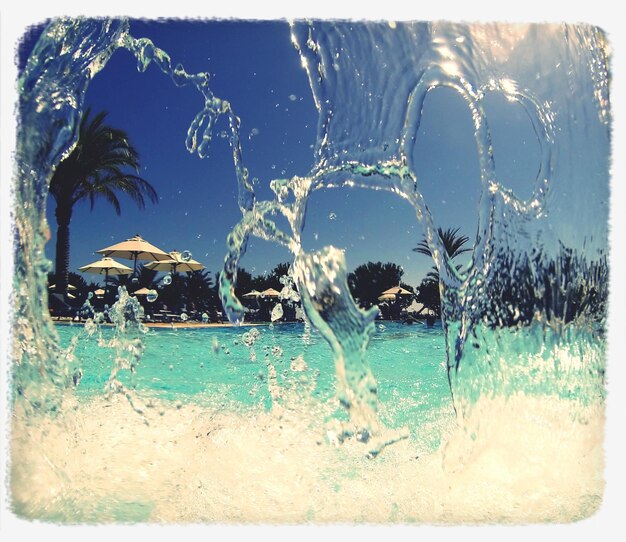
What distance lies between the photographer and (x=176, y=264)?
4.14m

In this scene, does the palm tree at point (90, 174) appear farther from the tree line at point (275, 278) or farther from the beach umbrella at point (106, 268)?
the beach umbrella at point (106, 268)

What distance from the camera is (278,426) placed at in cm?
379

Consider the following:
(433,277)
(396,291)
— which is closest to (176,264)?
(396,291)

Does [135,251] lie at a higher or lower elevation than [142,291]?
higher

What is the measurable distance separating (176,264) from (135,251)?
0.96ft

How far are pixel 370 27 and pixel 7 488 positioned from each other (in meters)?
3.09

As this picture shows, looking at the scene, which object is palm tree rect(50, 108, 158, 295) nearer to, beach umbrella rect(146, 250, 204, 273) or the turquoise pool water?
beach umbrella rect(146, 250, 204, 273)

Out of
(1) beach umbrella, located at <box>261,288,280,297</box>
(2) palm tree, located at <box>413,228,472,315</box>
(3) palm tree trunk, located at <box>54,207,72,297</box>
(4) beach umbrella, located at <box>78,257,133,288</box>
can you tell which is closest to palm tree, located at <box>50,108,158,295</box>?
(3) palm tree trunk, located at <box>54,207,72,297</box>

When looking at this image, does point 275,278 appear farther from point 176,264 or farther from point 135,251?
point 135,251

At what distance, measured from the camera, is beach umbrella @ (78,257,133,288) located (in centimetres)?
374

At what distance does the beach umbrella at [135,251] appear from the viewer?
3875 millimetres

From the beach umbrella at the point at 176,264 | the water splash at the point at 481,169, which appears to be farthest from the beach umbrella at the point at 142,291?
the water splash at the point at 481,169

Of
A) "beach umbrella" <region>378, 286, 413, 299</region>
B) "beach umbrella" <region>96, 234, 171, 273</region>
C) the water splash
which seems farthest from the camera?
"beach umbrella" <region>378, 286, 413, 299</region>

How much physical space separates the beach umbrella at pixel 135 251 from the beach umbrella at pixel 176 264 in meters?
0.03
